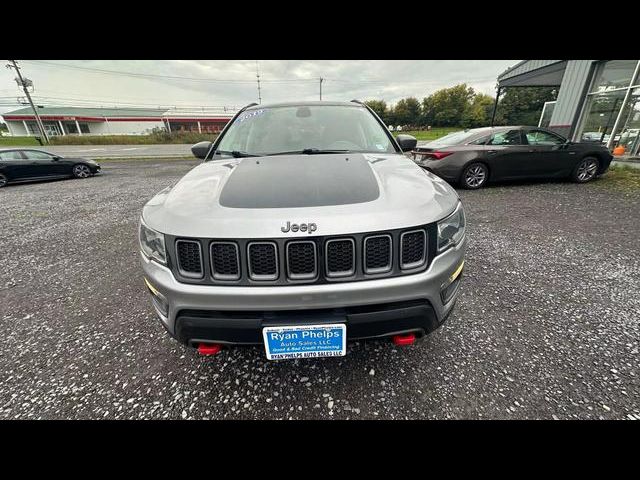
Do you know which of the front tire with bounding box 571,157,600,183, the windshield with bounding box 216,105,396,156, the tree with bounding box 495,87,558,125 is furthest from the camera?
the tree with bounding box 495,87,558,125

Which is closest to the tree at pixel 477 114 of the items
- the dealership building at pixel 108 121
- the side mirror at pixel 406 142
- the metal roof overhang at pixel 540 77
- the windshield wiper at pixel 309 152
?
the dealership building at pixel 108 121

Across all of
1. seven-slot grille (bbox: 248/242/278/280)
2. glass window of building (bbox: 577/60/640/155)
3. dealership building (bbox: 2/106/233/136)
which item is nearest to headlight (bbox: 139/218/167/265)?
seven-slot grille (bbox: 248/242/278/280)

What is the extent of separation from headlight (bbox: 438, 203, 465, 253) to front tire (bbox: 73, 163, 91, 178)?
14185mm

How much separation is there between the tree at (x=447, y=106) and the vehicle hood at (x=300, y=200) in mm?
75281

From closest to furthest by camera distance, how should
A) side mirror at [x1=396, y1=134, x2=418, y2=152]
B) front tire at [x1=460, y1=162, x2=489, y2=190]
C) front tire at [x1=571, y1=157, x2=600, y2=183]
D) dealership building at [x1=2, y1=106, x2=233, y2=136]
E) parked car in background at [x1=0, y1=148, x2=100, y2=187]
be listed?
side mirror at [x1=396, y1=134, x2=418, y2=152] → front tire at [x1=460, y1=162, x2=489, y2=190] → front tire at [x1=571, y1=157, x2=600, y2=183] → parked car in background at [x1=0, y1=148, x2=100, y2=187] → dealership building at [x1=2, y1=106, x2=233, y2=136]

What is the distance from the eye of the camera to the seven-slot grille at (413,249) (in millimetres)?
1396

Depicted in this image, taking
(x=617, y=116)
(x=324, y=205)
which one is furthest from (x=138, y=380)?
(x=617, y=116)

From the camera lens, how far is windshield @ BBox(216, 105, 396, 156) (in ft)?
7.89

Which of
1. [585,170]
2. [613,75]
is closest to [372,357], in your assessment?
[585,170]

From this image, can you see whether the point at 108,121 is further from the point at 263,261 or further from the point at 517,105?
the point at 517,105

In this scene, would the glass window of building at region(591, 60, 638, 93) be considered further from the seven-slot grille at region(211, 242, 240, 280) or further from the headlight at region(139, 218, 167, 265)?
the headlight at region(139, 218, 167, 265)
